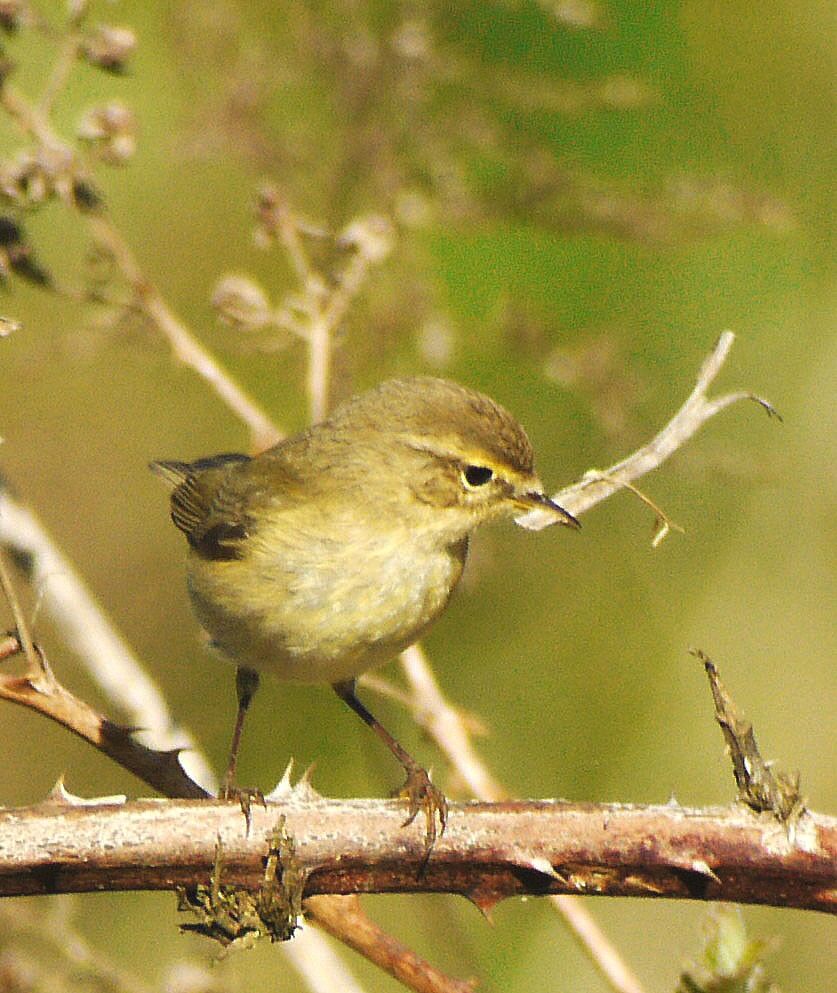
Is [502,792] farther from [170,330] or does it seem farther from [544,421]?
[544,421]

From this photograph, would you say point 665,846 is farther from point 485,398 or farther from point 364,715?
point 364,715

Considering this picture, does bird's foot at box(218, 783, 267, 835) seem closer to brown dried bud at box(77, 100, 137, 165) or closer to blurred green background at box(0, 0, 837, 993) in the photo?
blurred green background at box(0, 0, 837, 993)

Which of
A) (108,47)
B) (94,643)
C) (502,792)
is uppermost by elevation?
(108,47)

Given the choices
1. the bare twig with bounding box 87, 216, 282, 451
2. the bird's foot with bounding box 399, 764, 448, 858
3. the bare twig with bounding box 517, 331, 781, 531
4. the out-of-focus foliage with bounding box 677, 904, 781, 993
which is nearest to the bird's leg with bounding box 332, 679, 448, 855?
the bird's foot with bounding box 399, 764, 448, 858

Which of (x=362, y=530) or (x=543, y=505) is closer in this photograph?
(x=543, y=505)

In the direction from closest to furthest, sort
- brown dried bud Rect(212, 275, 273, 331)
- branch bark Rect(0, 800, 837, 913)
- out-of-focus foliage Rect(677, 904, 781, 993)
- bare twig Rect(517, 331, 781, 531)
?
out-of-focus foliage Rect(677, 904, 781, 993)
branch bark Rect(0, 800, 837, 913)
bare twig Rect(517, 331, 781, 531)
brown dried bud Rect(212, 275, 273, 331)

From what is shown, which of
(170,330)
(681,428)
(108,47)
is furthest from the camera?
(170,330)

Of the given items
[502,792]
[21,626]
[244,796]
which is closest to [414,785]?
[502,792]
